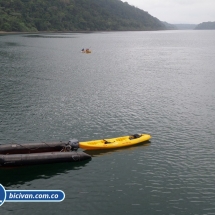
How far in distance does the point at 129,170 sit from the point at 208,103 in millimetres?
33950

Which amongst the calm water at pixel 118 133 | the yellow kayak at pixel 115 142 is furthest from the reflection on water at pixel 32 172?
the yellow kayak at pixel 115 142

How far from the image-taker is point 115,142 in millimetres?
41031

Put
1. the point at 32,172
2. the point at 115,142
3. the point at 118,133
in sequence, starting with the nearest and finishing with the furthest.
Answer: the point at 32,172 < the point at 115,142 < the point at 118,133

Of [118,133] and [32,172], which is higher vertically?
[118,133]

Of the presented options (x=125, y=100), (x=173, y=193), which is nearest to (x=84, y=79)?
(x=125, y=100)

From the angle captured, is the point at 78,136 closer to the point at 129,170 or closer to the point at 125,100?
the point at 129,170

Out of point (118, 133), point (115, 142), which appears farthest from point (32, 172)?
point (118, 133)

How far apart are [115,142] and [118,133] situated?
4.66 metres

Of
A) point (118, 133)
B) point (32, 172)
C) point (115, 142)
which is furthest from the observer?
point (118, 133)

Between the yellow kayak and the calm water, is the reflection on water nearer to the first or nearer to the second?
the calm water

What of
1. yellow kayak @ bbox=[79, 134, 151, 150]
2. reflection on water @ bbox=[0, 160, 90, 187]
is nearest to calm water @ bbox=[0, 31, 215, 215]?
reflection on water @ bbox=[0, 160, 90, 187]

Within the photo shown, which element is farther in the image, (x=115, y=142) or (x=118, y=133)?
(x=118, y=133)

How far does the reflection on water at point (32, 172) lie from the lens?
32.2 meters

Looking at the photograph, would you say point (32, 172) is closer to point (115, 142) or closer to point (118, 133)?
point (115, 142)
